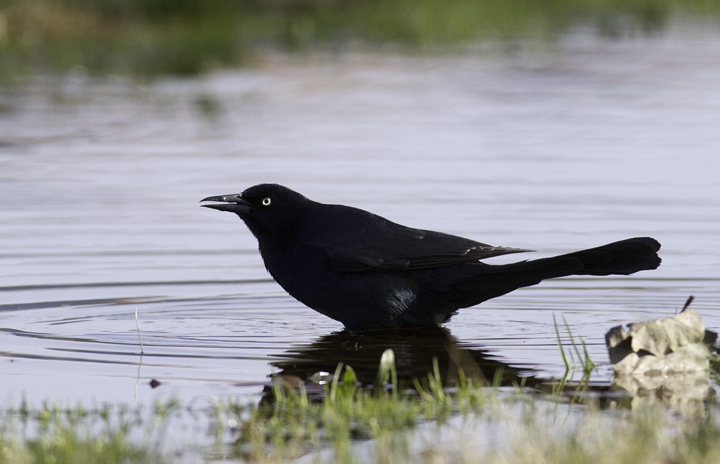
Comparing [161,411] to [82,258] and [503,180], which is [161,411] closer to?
Answer: [82,258]

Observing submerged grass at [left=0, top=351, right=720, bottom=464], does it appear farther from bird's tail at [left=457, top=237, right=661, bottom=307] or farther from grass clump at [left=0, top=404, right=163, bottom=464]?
bird's tail at [left=457, top=237, right=661, bottom=307]

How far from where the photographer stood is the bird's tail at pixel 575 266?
19.5ft

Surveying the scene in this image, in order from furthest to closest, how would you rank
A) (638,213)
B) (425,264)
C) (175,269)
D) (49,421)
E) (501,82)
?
(501,82) < (638,213) < (175,269) < (425,264) < (49,421)

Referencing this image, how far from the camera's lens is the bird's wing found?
6.41 metres

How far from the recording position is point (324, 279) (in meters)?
6.46

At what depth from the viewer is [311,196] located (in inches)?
398

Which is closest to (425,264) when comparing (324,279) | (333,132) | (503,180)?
(324,279)

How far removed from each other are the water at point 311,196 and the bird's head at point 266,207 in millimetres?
569

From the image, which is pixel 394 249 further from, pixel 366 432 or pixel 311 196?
pixel 311 196

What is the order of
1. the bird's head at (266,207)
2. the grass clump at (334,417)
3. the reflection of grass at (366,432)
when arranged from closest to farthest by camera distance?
the reflection of grass at (366,432)
the grass clump at (334,417)
the bird's head at (266,207)

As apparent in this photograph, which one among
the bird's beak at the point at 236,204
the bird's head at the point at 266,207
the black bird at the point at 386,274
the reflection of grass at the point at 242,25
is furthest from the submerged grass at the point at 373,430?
the reflection of grass at the point at 242,25

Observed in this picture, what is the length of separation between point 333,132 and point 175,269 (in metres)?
6.70

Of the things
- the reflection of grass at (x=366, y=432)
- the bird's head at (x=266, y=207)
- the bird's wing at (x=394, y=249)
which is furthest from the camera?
the bird's head at (x=266, y=207)

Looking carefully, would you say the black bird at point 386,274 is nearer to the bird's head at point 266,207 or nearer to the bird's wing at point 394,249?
the bird's wing at point 394,249
